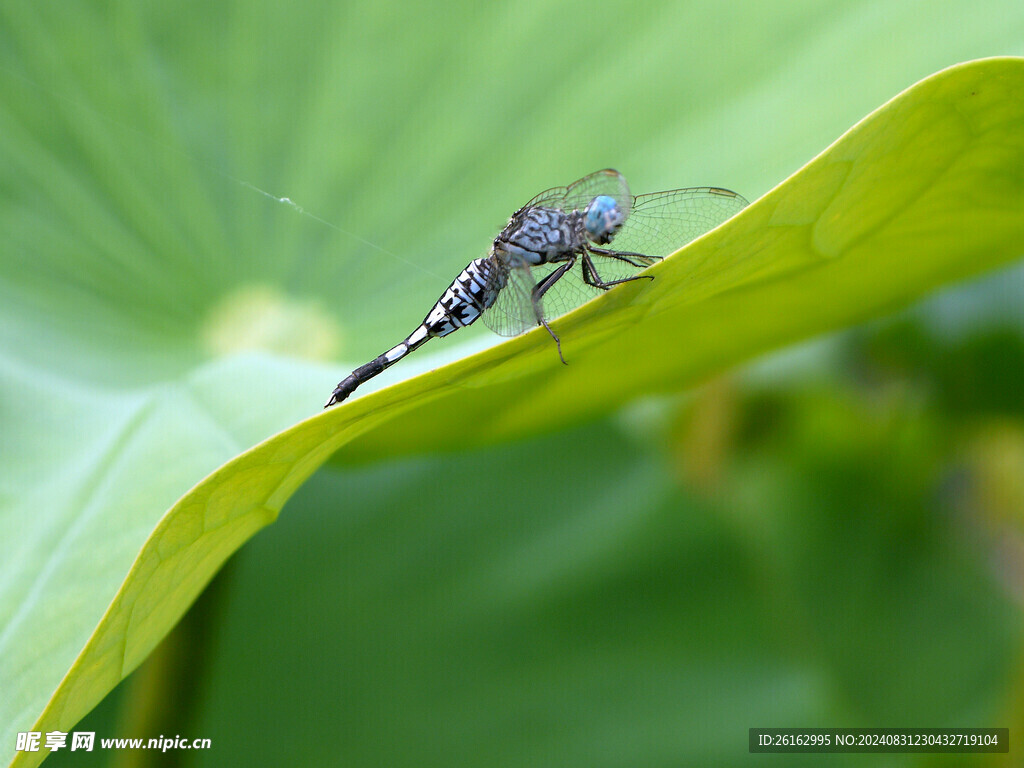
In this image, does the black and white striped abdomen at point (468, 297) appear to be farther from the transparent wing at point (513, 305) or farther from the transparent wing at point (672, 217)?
the transparent wing at point (672, 217)

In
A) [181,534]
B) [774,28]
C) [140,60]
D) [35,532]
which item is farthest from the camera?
[140,60]

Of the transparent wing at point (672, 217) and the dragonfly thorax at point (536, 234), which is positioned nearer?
the transparent wing at point (672, 217)

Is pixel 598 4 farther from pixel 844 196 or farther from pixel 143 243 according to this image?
pixel 143 243

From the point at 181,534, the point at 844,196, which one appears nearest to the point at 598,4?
the point at 844,196

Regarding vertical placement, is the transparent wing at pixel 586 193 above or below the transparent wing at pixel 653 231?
above

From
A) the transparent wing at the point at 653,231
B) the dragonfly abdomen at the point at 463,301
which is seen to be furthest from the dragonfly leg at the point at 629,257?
the dragonfly abdomen at the point at 463,301

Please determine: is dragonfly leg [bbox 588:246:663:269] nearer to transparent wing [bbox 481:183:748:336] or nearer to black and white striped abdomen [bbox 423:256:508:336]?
transparent wing [bbox 481:183:748:336]

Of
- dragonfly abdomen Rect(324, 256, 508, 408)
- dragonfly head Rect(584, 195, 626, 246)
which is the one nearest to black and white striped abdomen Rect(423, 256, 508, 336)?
dragonfly abdomen Rect(324, 256, 508, 408)
